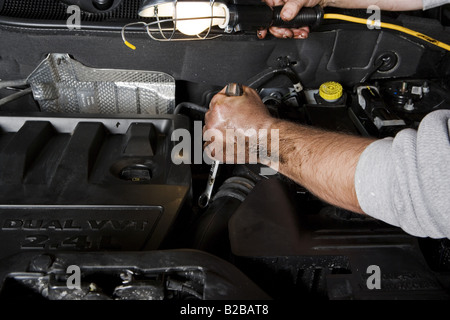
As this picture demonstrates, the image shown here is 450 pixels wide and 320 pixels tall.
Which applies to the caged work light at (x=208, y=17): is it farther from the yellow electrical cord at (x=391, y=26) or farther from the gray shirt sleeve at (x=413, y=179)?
the gray shirt sleeve at (x=413, y=179)

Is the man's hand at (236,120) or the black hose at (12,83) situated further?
the black hose at (12,83)

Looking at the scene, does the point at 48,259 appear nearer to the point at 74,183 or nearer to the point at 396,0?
the point at 74,183

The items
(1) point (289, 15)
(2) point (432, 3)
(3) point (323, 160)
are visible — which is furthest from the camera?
(2) point (432, 3)

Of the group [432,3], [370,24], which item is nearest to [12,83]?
[370,24]

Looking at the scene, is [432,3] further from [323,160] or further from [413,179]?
[413,179]

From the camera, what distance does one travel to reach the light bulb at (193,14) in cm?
104

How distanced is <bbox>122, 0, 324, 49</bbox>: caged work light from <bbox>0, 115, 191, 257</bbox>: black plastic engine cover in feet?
0.74

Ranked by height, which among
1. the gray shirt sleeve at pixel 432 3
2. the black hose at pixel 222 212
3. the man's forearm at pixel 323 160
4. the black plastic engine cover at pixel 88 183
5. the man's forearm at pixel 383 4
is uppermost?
the gray shirt sleeve at pixel 432 3

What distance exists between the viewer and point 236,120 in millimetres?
1056

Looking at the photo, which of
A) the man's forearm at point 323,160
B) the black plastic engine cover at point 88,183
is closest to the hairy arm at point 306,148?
the man's forearm at point 323,160

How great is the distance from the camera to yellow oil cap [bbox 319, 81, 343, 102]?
1.29 metres

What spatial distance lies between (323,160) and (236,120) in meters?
0.26

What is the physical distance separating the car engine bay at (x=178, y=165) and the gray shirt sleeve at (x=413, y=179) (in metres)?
0.14

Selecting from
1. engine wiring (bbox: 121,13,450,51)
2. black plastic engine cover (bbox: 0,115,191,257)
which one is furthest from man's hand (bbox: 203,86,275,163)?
engine wiring (bbox: 121,13,450,51)
